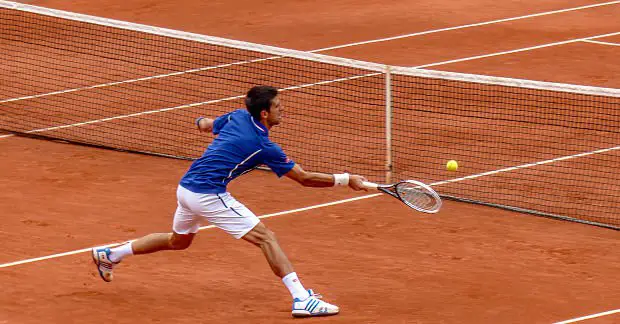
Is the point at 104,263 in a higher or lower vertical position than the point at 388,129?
lower

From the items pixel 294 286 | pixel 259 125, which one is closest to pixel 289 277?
pixel 294 286

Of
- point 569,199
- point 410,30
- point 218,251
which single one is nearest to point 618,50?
point 410,30

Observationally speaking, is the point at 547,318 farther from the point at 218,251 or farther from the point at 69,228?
the point at 69,228

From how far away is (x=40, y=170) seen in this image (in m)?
15.4

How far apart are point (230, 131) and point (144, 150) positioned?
5629mm

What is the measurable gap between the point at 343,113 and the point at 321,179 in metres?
7.17

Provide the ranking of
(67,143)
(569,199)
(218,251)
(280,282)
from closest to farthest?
(280,282), (218,251), (569,199), (67,143)

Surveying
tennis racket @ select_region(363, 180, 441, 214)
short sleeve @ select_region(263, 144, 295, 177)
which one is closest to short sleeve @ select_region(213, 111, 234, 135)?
short sleeve @ select_region(263, 144, 295, 177)

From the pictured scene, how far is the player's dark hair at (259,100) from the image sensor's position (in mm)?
Result: 10758

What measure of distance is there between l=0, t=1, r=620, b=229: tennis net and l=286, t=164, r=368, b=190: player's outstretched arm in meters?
3.70

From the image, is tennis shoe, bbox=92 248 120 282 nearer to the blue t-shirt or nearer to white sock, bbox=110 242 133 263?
white sock, bbox=110 242 133 263

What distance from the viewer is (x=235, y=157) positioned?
10.8 meters

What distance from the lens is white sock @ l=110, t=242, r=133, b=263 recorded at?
1134 centimetres

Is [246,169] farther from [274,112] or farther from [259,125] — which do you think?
[274,112]
